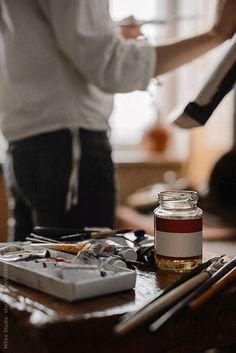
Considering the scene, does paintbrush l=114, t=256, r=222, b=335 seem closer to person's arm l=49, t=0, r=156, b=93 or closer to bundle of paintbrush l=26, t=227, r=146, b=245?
bundle of paintbrush l=26, t=227, r=146, b=245

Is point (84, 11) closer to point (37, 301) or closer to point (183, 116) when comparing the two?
point (183, 116)

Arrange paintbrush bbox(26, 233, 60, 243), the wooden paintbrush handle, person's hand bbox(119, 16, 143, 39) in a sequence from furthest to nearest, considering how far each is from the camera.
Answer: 1. person's hand bbox(119, 16, 143, 39)
2. paintbrush bbox(26, 233, 60, 243)
3. the wooden paintbrush handle

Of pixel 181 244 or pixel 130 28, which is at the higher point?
pixel 130 28

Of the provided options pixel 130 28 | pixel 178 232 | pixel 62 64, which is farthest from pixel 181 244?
pixel 130 28

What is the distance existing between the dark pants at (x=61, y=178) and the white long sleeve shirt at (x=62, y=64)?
3cm

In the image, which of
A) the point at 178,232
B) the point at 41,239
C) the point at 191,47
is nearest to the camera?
the point at 178,232

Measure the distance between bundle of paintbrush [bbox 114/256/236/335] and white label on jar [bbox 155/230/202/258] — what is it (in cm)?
7

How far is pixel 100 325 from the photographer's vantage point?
0.70m

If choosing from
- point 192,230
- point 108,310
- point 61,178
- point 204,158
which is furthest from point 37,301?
point 204,158

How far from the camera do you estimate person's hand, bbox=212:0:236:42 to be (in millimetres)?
1257

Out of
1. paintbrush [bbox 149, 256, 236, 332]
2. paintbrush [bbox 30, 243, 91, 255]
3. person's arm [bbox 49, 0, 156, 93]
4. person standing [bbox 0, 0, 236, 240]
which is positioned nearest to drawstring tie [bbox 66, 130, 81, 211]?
person standing [bbox 0, 0, 236, 240]

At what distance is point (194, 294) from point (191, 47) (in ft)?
2.61

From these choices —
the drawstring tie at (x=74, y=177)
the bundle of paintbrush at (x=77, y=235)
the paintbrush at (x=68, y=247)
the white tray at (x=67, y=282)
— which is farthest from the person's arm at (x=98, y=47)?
the white tray at (x=67, y=282)

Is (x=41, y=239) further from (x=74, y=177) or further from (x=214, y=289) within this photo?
(x=214, y=289)
